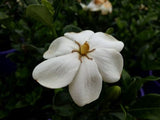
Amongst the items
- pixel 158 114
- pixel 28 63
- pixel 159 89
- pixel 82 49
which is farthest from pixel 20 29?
pixel 159 89

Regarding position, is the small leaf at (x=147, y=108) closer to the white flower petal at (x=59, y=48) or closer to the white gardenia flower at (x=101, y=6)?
the white flower petal at (x=59, y=48)

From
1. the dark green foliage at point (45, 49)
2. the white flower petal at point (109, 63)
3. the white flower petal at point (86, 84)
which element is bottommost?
the dark green foliage at point (45, 49)

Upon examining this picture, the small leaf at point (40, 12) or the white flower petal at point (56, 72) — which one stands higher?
the small leaf at point (40, 12)

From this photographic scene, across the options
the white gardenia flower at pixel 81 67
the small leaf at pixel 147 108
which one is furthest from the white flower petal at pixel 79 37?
the small leaf at pixel 147 108

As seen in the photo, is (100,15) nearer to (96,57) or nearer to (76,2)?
(76,2)

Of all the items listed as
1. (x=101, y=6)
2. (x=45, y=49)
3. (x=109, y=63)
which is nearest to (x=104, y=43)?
(x=109, y=63)

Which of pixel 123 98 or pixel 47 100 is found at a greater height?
pixel 123 98

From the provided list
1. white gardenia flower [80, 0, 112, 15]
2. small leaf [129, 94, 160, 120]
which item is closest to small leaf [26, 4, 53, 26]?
small leaf [129, 94, 160, 120]

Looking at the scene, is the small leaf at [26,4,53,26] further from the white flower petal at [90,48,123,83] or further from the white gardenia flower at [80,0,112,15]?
the white gardenia flower at [80,0,112,15]
